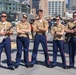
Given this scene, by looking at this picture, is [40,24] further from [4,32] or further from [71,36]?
[4,32]

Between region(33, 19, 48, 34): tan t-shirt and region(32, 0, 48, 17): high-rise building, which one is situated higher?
region(33, 19, 48, 34): tan t-shirt

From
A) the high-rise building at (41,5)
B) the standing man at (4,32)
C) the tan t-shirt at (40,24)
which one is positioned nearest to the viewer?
the standing man at (4,32)

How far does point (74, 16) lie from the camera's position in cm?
996

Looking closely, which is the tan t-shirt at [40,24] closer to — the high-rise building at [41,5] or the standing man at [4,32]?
the standing man at [4,32]

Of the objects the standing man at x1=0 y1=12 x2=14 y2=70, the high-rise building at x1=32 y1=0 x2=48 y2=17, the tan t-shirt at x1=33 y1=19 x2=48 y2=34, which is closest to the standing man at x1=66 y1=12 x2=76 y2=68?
the tan t-shirt at x1=33 y1=19 x2=48 y2=34

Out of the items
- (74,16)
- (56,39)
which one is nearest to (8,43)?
(56,39)

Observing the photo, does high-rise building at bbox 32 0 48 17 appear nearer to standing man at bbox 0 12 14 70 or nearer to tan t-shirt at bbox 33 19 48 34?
tan t-shirt at bbox 33 19 48 34

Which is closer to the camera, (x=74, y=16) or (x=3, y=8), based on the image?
(x=74, y=16)

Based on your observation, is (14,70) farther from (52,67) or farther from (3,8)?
(3,8)

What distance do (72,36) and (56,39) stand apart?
55cm

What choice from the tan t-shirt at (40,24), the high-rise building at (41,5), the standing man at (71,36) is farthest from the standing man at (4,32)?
the high-rise building at (41,5)

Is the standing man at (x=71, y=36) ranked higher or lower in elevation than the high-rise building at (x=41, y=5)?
higher

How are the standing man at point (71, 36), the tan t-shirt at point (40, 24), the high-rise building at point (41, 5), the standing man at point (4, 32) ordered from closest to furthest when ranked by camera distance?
the standing man at point (4, 32), the standing man at point (71, 36), the tan t-shirt at point (40, 24), the high-rise building at point (41, 5)

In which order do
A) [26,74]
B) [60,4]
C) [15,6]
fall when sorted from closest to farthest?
[26,74], [15,6], [60,4]
